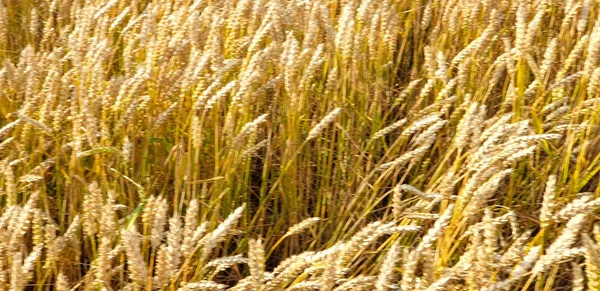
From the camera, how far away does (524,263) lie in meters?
1.00

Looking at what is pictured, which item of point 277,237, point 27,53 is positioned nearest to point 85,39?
point 27,53

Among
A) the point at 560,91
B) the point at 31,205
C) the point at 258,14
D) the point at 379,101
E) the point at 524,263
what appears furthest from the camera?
the point at 258,14

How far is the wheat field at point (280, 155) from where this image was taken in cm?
115

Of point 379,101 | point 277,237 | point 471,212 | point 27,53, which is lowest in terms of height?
point 277,237

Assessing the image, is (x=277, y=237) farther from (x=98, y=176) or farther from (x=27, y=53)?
(x=27, y=53)

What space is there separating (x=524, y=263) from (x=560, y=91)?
2.03 feet

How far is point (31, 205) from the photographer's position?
3.65 feet

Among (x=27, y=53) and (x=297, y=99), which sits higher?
(x=27, y=53)

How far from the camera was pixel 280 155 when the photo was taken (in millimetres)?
1573

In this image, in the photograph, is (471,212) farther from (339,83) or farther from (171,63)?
(171,63)

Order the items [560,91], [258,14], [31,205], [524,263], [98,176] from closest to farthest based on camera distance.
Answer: [524,263] → [31,205] → [98,176] → [560,91] → [258,14]

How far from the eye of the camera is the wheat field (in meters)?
1.15

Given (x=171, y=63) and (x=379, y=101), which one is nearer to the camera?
(x=171, y=63)

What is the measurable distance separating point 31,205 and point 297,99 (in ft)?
1.89
